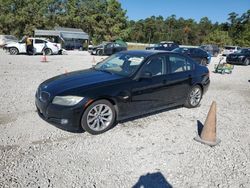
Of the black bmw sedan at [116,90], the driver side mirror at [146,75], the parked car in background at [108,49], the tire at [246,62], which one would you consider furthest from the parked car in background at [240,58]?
the driver side mirror at [146,75]

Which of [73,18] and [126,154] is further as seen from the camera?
[73,18]

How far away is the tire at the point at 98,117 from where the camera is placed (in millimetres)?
4609

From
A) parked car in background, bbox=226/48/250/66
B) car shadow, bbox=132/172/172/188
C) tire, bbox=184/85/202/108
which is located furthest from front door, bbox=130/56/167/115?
parked car in background, bbox=226/48/250/66

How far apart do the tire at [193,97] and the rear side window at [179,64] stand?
Answer: 57 centimetres

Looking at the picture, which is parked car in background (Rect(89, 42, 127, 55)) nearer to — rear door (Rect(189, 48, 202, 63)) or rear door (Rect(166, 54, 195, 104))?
rear door (Rect(189, 48, 202, 63))

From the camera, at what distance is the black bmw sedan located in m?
4.50

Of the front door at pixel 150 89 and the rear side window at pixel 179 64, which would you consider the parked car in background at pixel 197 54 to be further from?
the front door at pixel 150 89

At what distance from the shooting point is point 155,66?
222 inches

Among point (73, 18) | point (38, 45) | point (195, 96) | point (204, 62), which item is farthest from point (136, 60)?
point (73, 18)

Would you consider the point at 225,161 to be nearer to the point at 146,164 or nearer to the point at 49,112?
the point at 146,164

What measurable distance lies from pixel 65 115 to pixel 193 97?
3.63m

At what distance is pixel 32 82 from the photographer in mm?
9383

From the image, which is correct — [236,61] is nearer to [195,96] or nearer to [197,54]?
[197,54]

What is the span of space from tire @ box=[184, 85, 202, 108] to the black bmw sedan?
0.03 metres
